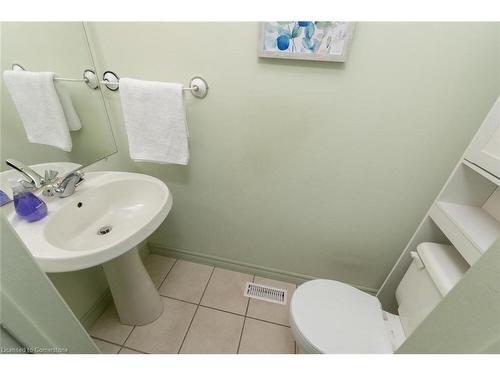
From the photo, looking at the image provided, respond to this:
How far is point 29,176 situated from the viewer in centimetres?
74

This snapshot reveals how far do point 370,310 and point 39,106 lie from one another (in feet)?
5.26

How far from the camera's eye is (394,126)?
2.79 ft

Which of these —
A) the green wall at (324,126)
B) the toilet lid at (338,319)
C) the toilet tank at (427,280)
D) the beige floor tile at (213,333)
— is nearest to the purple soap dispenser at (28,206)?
the green wall at (324,126)

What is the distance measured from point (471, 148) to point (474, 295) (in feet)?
2.07

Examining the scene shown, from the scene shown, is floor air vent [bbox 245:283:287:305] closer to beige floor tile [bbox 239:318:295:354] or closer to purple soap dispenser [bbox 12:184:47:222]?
beige floor tile [bbox 239:318:295:354]

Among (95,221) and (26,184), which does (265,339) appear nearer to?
(95,221)

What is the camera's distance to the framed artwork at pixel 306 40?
0.73 m

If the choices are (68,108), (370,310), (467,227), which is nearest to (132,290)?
(68,108)

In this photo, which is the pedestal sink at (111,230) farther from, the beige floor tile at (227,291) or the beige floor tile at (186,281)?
the beige floor tile at (227,291)

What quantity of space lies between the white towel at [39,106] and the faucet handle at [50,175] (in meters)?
0.11

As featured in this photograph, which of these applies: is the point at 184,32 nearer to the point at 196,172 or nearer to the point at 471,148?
the point at 196,172
